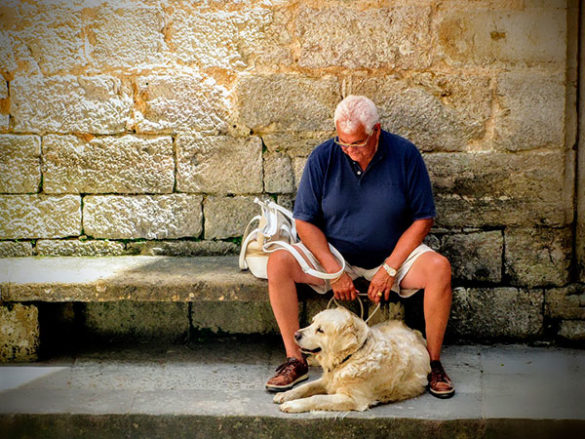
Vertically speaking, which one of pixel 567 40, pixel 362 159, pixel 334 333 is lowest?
pixel 334 333

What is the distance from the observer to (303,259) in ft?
12.1

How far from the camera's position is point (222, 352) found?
13.8 feet

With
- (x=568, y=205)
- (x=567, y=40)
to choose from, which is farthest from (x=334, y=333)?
(x=567, y=40)

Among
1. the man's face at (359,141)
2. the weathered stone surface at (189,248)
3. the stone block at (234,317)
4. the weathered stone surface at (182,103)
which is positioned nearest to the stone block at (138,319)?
the stone block at (234,317)

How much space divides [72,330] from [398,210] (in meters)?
2.52

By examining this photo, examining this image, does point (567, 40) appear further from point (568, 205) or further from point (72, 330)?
point (72, 330)

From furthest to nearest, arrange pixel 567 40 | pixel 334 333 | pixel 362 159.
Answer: pixel 567 40 < pixel 362 159 < pixel 334 333

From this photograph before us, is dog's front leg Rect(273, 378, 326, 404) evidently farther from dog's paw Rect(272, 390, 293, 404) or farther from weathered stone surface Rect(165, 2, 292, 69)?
weathered stone surface Rect(165, 2, 292, 69)

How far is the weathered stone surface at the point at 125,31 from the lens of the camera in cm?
443

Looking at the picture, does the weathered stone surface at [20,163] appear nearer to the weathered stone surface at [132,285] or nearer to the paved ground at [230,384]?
the weathered stone surface at [132,285]

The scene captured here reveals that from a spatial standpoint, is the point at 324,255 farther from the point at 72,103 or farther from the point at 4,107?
the point at 4,107

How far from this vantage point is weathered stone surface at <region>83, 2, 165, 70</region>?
14.5ft

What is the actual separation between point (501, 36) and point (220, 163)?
2.14m

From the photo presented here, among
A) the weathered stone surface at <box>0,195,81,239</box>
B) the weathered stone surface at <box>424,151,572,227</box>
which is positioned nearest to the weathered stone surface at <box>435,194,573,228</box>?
the weathered stone surface at <box>424,151,572,227</box>
